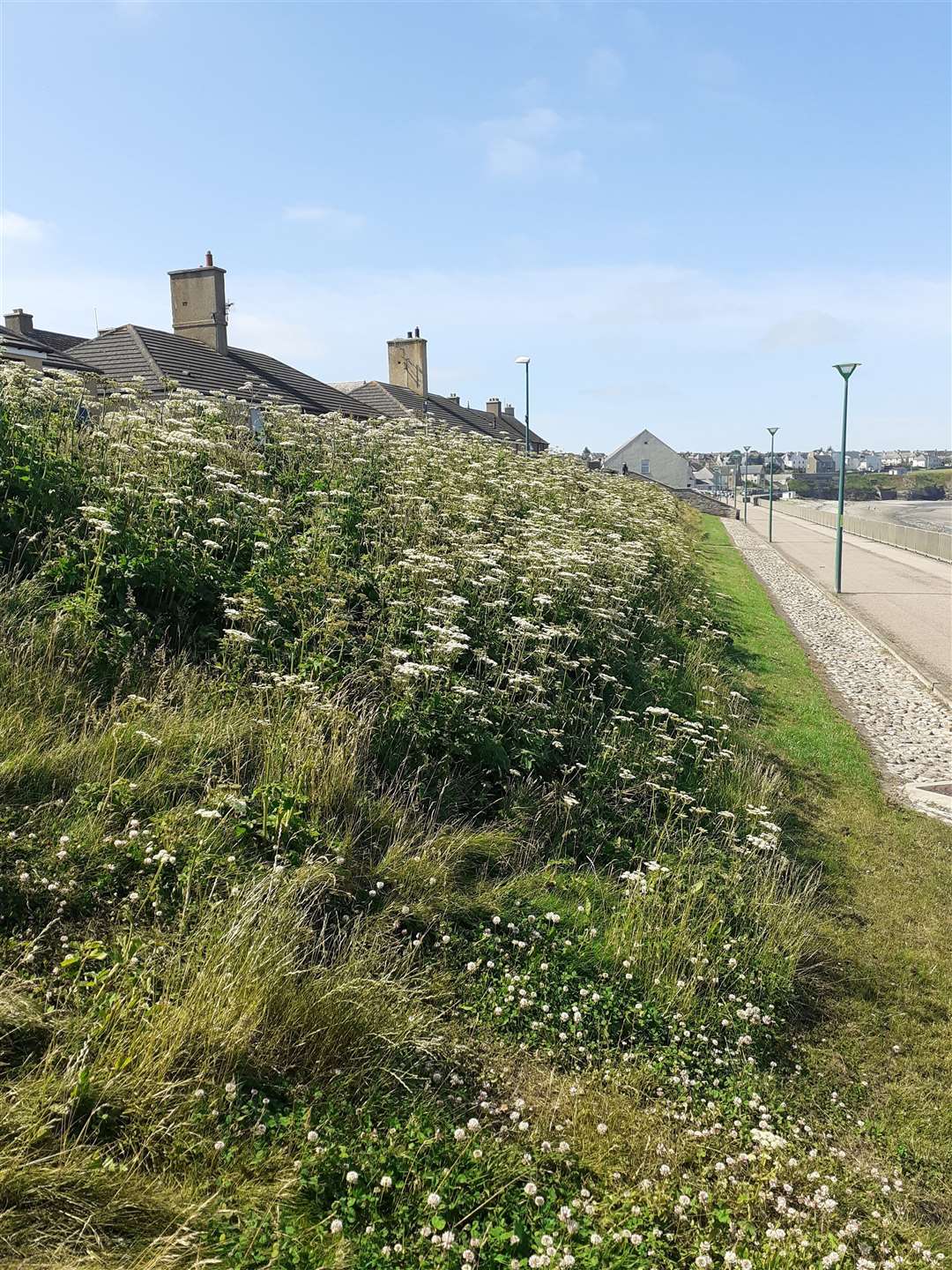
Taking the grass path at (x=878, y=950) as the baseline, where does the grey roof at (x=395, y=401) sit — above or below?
above

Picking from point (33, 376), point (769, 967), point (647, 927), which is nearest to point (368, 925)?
point (647, 927)

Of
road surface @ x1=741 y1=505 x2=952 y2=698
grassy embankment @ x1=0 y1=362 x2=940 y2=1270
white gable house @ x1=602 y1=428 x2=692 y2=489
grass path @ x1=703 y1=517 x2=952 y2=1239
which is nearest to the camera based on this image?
grassy embankment @ x1=0 y1=362 x2=940 y2=1270

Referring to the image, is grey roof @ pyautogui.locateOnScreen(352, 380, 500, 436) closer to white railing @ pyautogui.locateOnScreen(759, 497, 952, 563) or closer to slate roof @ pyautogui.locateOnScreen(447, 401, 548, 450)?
slate roof @ pyautogui.locateOnScreen(447, 401, 548, 450)

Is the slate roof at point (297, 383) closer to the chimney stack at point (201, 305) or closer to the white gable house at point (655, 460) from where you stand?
the chimney stack at point (201, 305)

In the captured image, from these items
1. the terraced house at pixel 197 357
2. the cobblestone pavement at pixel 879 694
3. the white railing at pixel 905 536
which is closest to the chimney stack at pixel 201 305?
the terraced house at pixel 197 357

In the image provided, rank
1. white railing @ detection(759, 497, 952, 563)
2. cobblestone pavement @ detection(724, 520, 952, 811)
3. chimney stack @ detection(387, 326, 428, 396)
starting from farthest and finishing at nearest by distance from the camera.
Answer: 1. chimney stack @ detection(387, 326, 428, 396)
2. white railing @ detection(759, 497, 952, 563)
3. cobblestone pavement @ detection(724, 520, 952, 811)

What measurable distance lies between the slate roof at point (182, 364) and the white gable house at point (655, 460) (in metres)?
70.7

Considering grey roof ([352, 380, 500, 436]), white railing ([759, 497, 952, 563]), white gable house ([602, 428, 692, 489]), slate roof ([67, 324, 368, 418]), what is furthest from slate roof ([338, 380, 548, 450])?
white gable house ([602, 428, 692, 489])

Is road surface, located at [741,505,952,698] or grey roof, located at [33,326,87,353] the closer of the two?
road surface, located at [741,505,952,698]

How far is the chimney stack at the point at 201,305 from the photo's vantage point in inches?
1067

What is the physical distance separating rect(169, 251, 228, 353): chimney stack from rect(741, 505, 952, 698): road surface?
1981 cm

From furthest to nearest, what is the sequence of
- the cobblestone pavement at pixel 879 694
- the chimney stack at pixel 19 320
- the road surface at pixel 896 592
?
the chimney stack at pixel 19 320 < the road surface at pixel 896 592 < the cobblestone pavement at pixel 879 694

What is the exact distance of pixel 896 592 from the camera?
86.2 feet

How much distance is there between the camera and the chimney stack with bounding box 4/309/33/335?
1185 inches
